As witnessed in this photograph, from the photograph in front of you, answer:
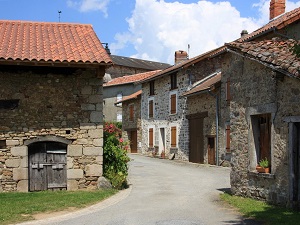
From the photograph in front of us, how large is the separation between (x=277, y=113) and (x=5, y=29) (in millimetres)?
9528

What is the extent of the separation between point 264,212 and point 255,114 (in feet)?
8.55

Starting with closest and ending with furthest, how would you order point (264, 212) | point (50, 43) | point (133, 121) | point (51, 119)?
point (264, 212)
point (51, 119)
point (50, 43)
point (133, 121)

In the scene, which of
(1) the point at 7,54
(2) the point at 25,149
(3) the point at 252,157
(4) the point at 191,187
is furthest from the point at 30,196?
(3) the point at 252,157

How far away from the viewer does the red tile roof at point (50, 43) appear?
11706mm

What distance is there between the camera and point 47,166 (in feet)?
40.5

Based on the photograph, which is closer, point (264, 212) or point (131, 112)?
point (264, 212)

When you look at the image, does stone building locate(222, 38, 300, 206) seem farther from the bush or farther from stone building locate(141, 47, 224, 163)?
stone building locate(141, 47, 224, 163)

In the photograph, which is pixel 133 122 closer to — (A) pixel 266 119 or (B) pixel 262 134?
(B) pixel 262 134

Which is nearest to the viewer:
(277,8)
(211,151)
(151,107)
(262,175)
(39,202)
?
(262,175)

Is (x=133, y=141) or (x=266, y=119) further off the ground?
(x=266, y=119)

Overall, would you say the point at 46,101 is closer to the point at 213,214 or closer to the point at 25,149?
the point at 25,149

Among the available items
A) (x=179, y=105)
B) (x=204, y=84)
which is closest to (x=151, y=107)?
(x=179, y=105)

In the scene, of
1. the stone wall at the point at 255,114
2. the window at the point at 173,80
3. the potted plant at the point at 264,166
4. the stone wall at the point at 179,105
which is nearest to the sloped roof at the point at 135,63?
the stone wall at the point at 179,105

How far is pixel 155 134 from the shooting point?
101 feet
